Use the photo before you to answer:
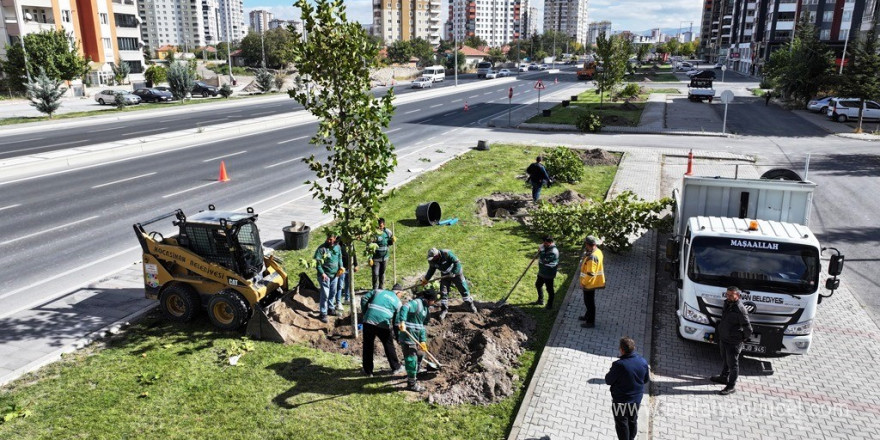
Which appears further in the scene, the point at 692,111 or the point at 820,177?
the point at 692,111

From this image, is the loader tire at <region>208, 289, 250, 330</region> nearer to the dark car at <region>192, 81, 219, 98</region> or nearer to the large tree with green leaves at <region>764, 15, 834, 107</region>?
the large tree with green leaves at <region>764, 15, 834, 107</region>

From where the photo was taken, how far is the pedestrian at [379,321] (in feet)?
25.5

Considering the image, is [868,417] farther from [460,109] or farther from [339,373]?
[460,109]

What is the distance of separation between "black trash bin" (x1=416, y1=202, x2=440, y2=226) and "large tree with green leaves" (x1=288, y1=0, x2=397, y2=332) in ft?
21.6

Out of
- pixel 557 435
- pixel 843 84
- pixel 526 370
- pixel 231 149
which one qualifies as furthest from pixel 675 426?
pixel 843 84

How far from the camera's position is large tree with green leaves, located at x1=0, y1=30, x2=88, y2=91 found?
146 ft

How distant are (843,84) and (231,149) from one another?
36651 mm

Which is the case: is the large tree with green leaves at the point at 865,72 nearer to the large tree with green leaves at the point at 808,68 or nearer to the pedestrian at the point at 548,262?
the large tree with green leaves at the point at 808,68

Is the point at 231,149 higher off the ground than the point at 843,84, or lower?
lower

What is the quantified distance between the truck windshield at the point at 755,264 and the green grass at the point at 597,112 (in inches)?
1149

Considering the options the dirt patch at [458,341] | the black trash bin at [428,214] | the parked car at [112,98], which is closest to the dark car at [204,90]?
the parked car at [112,98]

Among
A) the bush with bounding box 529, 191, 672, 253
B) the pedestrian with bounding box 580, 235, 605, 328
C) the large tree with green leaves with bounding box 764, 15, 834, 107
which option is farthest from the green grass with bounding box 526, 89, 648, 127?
the pedestrian with bounding box 580, 235, 605, 328

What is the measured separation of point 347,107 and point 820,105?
44.8 m

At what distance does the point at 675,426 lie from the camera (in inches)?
286
